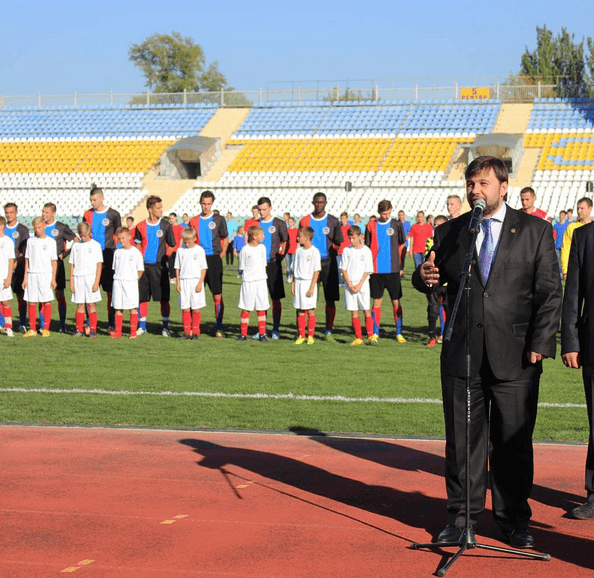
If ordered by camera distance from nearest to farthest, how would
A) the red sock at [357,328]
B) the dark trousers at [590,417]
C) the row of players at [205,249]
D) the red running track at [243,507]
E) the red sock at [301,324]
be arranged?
the red running track at [243,507] → the dark trousers at [590,417] → the red sock at [357,328] → the red sock at [301,324] → the row of players at [205,249]

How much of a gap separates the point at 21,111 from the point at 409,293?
116ft

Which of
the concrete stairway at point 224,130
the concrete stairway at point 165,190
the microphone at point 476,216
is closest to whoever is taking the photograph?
the microphone at point 476,216

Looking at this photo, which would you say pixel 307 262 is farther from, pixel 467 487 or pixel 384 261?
pixel 467 487

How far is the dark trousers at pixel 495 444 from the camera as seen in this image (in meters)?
4.88

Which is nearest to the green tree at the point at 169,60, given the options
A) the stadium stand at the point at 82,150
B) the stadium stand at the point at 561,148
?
the stadium stand at the point at 82,150

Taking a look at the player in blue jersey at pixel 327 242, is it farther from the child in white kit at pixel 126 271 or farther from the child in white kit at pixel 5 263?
the child in white kit at pixel 5 263

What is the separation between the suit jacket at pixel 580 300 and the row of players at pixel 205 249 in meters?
8.56

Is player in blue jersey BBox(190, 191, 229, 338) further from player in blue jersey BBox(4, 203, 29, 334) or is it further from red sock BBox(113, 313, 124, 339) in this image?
player in blue jersey BBox(4, 203, 29, 334)

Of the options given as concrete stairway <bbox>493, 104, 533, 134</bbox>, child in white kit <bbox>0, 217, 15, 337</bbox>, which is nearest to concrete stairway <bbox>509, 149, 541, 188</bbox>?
concrete stairway <bbox>493, 104, 533, 134</bbox>

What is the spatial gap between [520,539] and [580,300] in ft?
4.69

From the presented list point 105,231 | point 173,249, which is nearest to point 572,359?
point 173,249

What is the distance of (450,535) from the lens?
4.84 metres

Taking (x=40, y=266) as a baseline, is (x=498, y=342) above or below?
below

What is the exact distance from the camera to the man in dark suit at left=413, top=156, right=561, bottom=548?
4.78 m
